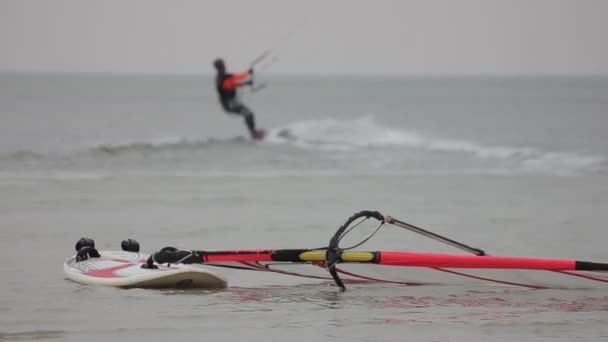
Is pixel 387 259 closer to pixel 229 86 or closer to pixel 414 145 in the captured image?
pixel 229 86

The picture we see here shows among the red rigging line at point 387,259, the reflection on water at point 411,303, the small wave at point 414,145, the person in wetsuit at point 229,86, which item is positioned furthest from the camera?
the person in wetsuit at point 229,86

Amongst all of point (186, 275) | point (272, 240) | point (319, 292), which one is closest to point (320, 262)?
point (319, 292)

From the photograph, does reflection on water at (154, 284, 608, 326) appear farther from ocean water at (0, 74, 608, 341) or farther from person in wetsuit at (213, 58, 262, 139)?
person in wetsuit at (213, 58, 262, 139)

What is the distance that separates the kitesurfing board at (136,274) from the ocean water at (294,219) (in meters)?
0.12

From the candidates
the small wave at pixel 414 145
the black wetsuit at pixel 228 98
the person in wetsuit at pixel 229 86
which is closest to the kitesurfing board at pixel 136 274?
the small wave at pixel 414 145

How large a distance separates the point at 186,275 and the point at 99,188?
331 inches

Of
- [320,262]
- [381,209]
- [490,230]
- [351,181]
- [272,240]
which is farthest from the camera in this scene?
[351,181]

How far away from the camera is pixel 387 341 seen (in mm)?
7508

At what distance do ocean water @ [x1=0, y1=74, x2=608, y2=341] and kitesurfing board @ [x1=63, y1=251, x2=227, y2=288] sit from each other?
12cm

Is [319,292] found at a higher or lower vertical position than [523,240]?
lower

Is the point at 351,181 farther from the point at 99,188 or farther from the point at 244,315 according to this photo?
the point at 244,315

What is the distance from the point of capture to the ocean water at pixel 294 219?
26.2ft

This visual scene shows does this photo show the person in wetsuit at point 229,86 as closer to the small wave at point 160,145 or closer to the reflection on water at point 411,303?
the small wave at point 160,145

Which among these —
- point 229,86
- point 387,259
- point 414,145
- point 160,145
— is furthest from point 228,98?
point 387,259
